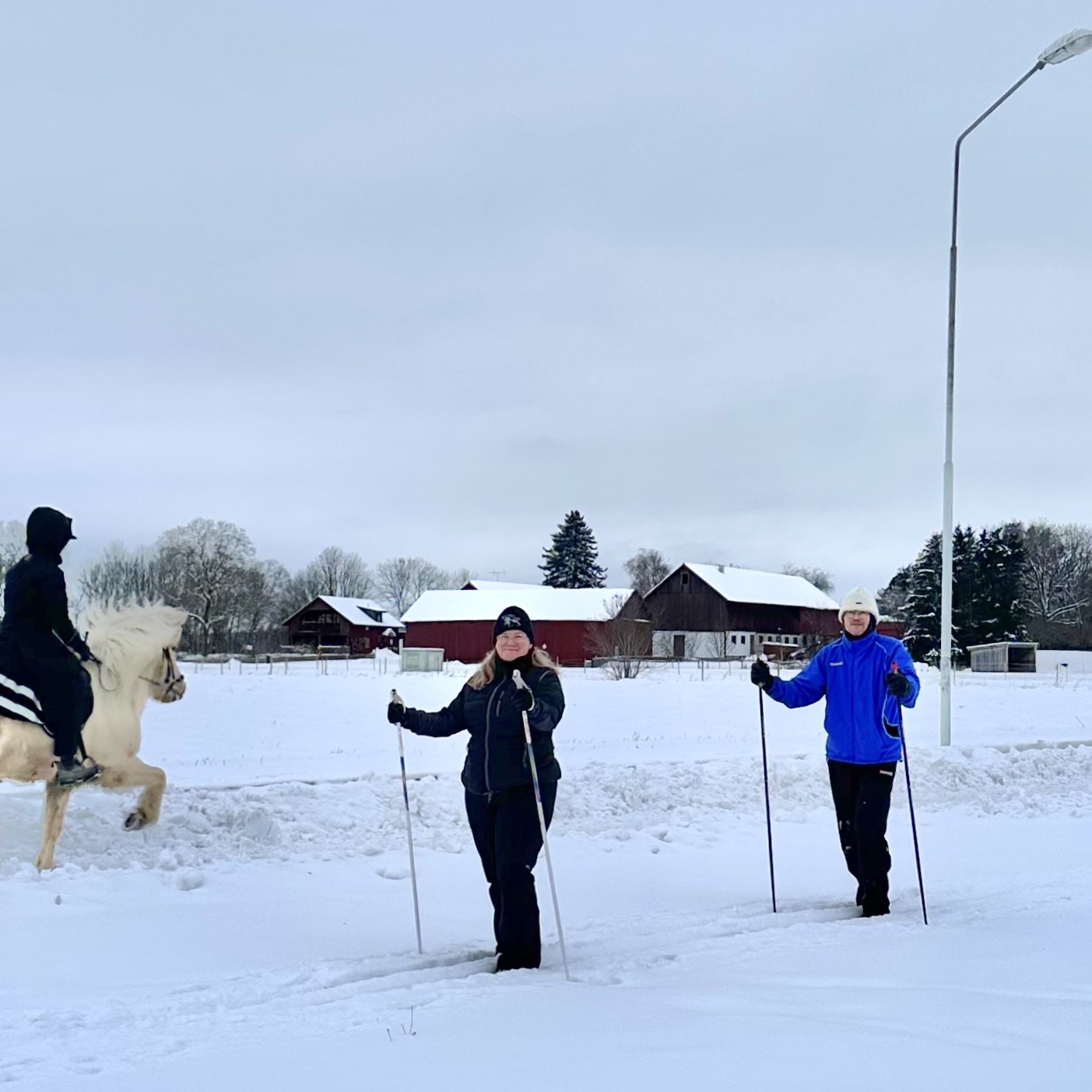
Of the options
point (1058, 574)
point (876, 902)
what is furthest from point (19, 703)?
point (1058, 574)

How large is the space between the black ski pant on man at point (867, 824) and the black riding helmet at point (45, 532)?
18.2ft

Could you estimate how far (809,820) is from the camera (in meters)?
11.5

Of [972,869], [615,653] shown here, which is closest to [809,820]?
[972,869]

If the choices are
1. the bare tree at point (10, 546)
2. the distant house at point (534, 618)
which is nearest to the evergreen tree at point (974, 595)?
the distant house at point (534, 618)

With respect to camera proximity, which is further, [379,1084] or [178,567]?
[178,567]

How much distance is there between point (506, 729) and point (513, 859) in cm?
69

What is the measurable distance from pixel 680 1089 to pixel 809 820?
786 cm

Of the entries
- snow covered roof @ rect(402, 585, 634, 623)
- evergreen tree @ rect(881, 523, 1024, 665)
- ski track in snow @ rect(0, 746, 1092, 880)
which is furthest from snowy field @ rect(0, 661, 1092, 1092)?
snow covered roof @ rect(402, 585, 634, 623)

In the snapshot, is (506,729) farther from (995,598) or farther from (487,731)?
(995,598)

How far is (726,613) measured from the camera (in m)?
70.0

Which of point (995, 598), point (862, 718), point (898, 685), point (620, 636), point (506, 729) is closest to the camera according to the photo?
point (506, 729)

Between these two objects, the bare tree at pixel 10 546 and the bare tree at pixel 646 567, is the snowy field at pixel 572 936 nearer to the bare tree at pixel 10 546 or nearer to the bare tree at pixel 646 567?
the bare tree at pixel 10 546

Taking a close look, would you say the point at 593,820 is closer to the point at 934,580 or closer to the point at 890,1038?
the point at 890,1038

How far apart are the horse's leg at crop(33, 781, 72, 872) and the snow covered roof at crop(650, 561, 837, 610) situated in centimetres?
6334
